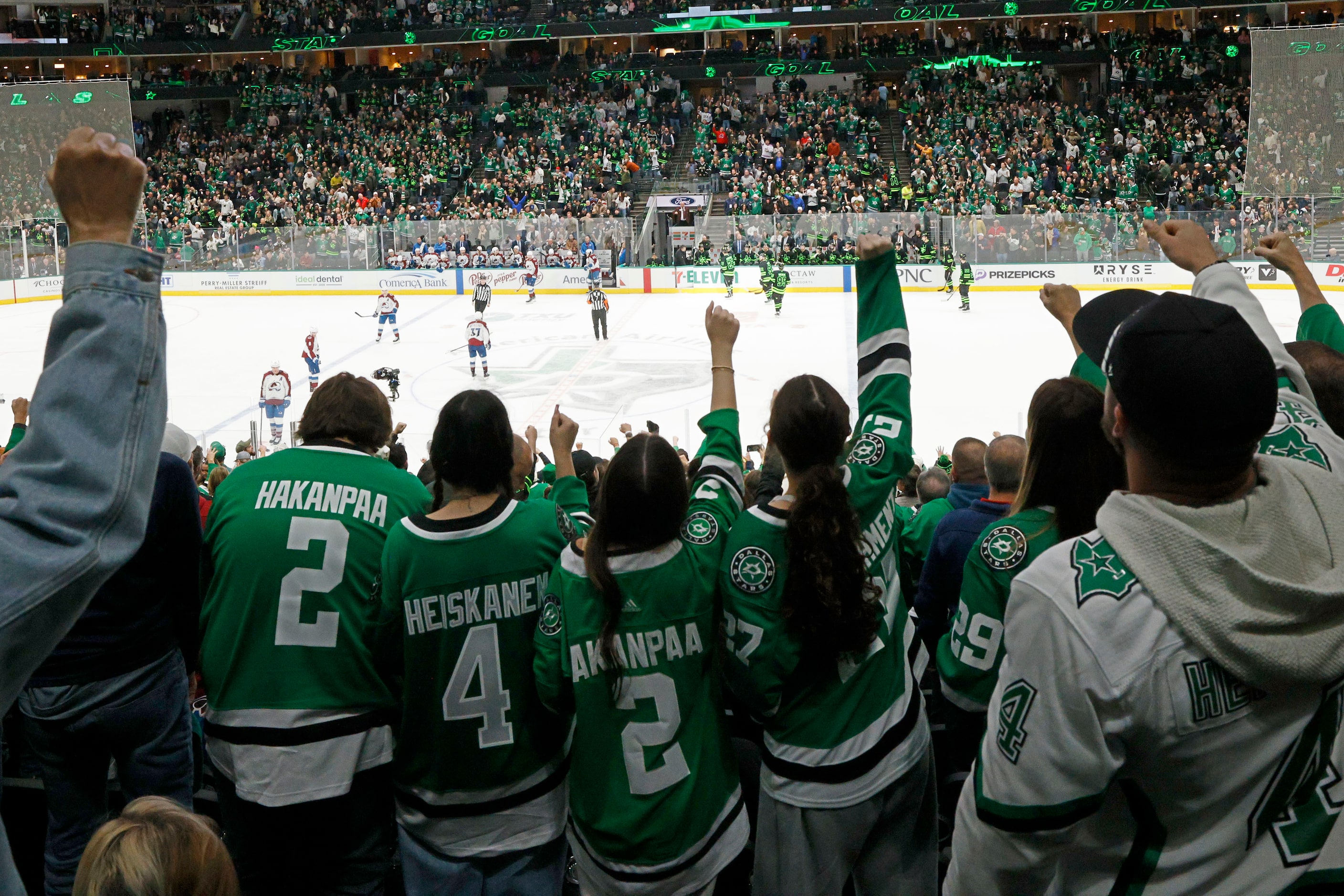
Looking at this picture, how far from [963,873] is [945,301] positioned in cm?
2400

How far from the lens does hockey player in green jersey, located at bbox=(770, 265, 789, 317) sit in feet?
76.2

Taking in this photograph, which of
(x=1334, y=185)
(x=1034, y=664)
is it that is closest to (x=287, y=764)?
(x=1034, y=664)

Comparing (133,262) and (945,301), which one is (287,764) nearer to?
(133,262)

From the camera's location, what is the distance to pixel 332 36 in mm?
43500

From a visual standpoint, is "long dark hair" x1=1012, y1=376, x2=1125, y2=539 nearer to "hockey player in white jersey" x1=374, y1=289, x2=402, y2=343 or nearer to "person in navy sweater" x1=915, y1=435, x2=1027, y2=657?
"person in navy sweater" x1=915, y1=435, x2=1027, y2=657

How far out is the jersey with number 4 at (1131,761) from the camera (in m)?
1.48

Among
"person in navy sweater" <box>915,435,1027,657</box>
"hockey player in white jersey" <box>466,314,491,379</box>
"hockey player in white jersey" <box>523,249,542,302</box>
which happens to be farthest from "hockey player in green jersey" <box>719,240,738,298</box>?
"person in navy sweater" <box>915,435,1027,657</box>

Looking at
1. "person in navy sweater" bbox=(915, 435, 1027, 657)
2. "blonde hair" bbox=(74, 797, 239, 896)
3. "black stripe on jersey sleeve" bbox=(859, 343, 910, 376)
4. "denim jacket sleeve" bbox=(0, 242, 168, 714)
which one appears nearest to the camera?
"denim jacket sleeve" bbox=(0, 242, 168, 714)

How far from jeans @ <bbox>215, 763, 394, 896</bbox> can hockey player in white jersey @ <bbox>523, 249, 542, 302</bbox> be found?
24672mm

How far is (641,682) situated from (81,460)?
5.53 ft

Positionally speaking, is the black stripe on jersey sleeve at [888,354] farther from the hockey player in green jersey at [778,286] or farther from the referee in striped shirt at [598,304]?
the hockey player in green jersey at [778,286]

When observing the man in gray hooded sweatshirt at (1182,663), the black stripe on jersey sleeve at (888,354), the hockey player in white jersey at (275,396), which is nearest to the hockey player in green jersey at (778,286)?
the hockey player in white jersey at (275,396)

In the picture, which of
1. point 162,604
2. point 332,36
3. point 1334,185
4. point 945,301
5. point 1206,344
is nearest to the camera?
point 1206,344

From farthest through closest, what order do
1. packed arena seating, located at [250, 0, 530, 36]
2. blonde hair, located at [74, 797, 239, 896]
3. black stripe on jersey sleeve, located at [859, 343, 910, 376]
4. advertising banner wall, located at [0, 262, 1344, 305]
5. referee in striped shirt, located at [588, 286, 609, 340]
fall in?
packed arena seating, located at [250, 0, 530, 36] → advertising banner wall, located at [0, 262, 1344, 305] → referee in striped shirt, located at [588, 286, 609, 340] → black stripe on jersey sleeve, located at [859, 343, 910, 376] → blonde hair, located at [74, 797, 239, 896]
